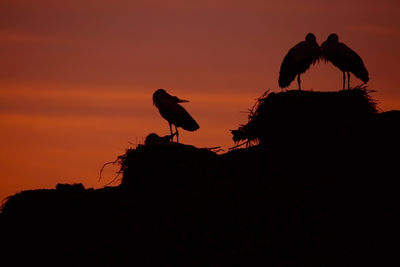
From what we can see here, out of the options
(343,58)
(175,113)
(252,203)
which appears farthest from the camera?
(175,113)

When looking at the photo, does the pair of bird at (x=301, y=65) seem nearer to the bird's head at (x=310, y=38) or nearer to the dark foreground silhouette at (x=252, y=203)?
the bird's head at (x=310, y=38)

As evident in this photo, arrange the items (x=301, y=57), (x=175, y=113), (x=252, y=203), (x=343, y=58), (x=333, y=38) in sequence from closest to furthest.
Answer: (x=252, y=203) → (x=343, y=58) → (x=333, y=38) → (x=301, y=57) → (x=175, y=113)

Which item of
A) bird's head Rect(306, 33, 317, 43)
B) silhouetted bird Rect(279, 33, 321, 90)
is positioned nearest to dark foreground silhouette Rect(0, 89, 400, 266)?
silhouetted bird Rect(279, 33, 321, 90)

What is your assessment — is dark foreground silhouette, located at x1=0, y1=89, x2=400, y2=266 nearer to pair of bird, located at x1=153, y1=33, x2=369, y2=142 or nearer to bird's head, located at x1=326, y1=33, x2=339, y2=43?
pair of bird, located at x1=153, y1=33, x2=369, y2=142

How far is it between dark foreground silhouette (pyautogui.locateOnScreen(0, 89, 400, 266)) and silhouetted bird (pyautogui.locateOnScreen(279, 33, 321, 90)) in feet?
13.8

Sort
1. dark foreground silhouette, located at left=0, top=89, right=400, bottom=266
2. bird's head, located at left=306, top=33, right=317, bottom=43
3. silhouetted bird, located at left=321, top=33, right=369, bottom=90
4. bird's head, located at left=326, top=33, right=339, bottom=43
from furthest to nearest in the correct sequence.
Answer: bird's head, located at left=306, top=33, right=317, bottom=43, bird's head, located at left=326, top=33, right=339, bottom=43, silhouetted bird, located at left=321, top=33, right=369, bottom=90, dark foreground silhouette, located at left=0, top=89, right=400, bottom=266

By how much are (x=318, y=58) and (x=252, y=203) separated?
22.5 ft

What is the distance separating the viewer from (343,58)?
18.5 meters

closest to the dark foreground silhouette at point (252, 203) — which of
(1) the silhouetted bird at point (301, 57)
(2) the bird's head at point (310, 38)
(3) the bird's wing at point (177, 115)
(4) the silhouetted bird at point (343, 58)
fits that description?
(3) the bird's wing at point (177, 115)

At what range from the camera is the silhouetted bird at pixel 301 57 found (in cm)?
1917

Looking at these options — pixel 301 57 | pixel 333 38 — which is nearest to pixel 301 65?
pixel 301 57

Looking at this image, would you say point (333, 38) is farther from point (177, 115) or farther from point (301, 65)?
point (177, 115)

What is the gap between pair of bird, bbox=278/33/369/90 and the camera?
1862 centimetres

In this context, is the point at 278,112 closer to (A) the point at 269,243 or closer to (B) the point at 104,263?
(A) the point at 269,243
